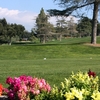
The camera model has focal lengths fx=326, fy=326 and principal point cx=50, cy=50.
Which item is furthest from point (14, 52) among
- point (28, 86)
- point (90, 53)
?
point (28, 86)

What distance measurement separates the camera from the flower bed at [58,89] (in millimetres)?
3889

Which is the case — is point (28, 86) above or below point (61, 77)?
above

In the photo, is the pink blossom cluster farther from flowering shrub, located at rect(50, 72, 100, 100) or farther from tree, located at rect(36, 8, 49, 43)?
tree, located at rect(36, 8, 49, 43)

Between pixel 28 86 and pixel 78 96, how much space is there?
1.60m

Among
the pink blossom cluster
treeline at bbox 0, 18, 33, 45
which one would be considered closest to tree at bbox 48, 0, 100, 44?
the pink blossom cluster

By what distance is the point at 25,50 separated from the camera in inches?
1304

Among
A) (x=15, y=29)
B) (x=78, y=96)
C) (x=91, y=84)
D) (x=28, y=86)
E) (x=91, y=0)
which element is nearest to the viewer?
(x=78, y=96)

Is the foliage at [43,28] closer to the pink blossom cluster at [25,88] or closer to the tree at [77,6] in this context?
the tree at [77,6]

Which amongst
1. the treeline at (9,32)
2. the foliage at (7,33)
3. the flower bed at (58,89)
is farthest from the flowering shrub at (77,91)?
the foliage at (7,33)

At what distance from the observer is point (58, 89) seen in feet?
15.2

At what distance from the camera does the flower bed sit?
3.89m

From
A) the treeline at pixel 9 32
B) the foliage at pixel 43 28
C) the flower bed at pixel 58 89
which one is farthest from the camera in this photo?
the foliage at pixel 43 28

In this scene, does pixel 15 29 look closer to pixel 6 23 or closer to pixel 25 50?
pixel 6 23

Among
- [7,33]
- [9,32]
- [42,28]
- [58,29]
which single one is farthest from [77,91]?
[58,29]
